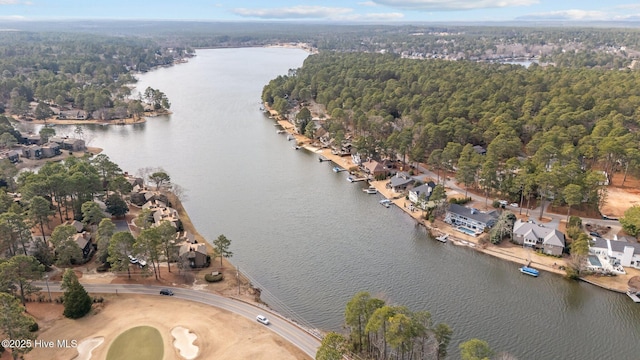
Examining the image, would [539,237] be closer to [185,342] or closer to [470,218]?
[470,218]

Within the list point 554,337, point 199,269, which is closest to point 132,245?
point 199,269

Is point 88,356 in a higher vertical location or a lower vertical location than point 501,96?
lower

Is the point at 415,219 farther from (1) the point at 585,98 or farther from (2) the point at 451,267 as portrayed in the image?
(1) the point at 585,98

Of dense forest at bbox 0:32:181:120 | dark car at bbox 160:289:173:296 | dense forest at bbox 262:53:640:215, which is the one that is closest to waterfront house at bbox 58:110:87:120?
dense forest at bbox 0:32:181:120

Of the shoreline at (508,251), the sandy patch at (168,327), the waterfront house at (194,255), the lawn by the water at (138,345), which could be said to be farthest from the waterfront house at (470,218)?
the lawn by the water at (138,345)

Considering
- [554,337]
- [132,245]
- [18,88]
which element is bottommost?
[554,337]

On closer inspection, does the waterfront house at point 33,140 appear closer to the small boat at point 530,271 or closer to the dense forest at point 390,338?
the dense forest at point 390,338

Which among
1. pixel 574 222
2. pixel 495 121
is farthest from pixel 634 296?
pixel 495 121

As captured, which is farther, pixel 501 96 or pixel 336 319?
pixel 501 96
